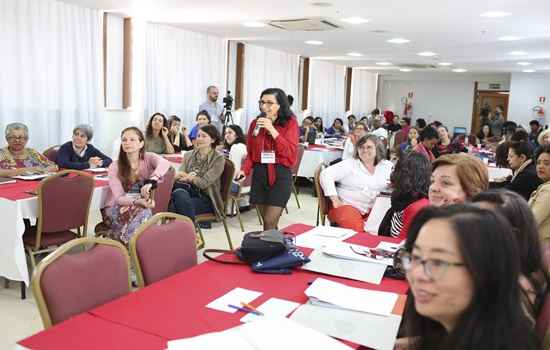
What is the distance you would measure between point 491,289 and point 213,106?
28.1 feet

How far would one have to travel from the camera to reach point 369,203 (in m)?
4.09

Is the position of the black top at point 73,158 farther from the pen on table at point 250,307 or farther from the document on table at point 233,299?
the pen on table at point 250,307

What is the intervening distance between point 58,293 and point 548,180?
3.16 m

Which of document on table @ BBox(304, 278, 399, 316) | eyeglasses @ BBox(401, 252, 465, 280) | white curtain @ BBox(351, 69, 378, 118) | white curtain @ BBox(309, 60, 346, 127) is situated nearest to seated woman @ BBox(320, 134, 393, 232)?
document on table @ BBox(304, 278, 399, 316)

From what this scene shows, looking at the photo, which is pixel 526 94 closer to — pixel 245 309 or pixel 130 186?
pixel 130 186

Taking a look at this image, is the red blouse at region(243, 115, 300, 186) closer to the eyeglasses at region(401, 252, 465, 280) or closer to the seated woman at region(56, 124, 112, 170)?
the seated woman at region(56, 124, 112, 170)

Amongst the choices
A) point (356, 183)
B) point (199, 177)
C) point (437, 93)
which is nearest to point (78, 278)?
point (356, 183)

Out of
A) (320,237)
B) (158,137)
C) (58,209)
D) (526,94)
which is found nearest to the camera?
(320,237)

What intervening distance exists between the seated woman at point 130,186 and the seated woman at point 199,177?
2.39 feet

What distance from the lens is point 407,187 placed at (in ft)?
10.3

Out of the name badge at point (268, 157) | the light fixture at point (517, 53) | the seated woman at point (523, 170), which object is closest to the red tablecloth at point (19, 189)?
the name badge at point (268, 157)

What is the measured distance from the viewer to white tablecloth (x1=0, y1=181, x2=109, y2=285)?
345 centimetres

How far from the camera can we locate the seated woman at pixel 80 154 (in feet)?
16.5

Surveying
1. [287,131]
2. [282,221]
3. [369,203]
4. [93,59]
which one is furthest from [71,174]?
[93,59]
